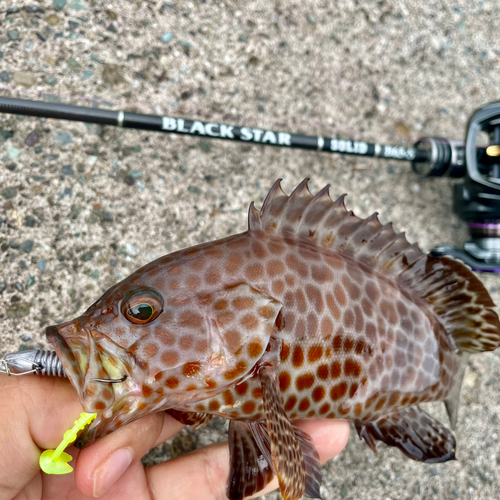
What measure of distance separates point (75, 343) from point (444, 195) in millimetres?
2548

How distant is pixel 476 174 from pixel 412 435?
4.73ft

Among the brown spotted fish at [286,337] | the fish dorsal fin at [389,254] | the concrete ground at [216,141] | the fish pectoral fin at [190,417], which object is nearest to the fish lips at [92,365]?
the brown spotted fish at [286,337]

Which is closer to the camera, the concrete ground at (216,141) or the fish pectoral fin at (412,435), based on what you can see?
the fish pectoral fin at (412,435)

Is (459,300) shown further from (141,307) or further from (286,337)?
(141,307)

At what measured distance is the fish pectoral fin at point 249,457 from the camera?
180 cm

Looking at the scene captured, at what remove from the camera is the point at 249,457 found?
183cm

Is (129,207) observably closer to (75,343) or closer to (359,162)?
(75,343)

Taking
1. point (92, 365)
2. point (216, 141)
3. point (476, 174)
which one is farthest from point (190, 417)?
point (476, 174)

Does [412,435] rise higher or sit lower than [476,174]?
lower

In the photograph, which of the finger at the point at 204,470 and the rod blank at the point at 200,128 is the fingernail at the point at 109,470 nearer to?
the finger at the point at 204,470

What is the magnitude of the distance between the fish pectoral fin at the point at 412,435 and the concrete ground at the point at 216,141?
1.87 feet

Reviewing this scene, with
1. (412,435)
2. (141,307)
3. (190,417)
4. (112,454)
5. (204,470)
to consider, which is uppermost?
(141,307)

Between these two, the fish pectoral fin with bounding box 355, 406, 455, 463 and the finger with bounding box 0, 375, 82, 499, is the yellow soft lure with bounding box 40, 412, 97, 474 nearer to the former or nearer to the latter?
the finger with bounding box 0, 375, 82, 499

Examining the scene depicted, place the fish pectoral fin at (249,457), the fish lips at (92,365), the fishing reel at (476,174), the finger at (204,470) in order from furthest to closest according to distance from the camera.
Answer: the fishing reel at (476,174) < the finger at (204,470) < the fish pectoral fin at (249,457) < the fish lips at (92,365)
